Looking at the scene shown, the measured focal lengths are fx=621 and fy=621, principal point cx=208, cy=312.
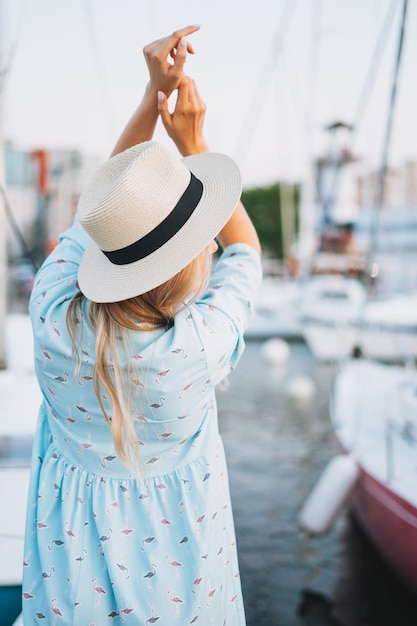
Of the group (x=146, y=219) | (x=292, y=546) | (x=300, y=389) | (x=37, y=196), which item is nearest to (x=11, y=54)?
(x=146, y=219)

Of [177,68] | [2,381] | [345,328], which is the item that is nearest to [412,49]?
[2,381]

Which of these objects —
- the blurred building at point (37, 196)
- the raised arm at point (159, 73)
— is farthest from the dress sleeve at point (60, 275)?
the blurred building at point (37, 196)

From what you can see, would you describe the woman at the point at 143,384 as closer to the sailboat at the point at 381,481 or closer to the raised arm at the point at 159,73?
the raised arm at the point at 159,73

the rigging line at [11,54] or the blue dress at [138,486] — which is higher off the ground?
the rigging line at [11,54]

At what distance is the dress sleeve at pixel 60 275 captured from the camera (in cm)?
125

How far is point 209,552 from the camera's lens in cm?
128

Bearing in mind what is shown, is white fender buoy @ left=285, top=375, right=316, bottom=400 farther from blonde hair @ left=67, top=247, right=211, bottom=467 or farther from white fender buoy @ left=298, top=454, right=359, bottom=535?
blonde hair @ left=67, top=247, right=211, bottom=467

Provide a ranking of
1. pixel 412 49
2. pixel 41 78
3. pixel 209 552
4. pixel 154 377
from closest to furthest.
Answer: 1. pixel 154 377
2. pixel 209 552
3. pixel 412 49
4. pixel 41 78

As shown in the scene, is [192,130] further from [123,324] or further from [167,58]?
[123,324]

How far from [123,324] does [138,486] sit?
344 mm

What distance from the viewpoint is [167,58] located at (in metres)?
1.27

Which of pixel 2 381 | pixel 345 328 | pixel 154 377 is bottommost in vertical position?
pixel 345 328

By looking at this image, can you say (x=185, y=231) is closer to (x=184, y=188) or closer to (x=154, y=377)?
(x=184, y=188)

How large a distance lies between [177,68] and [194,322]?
0.52m
